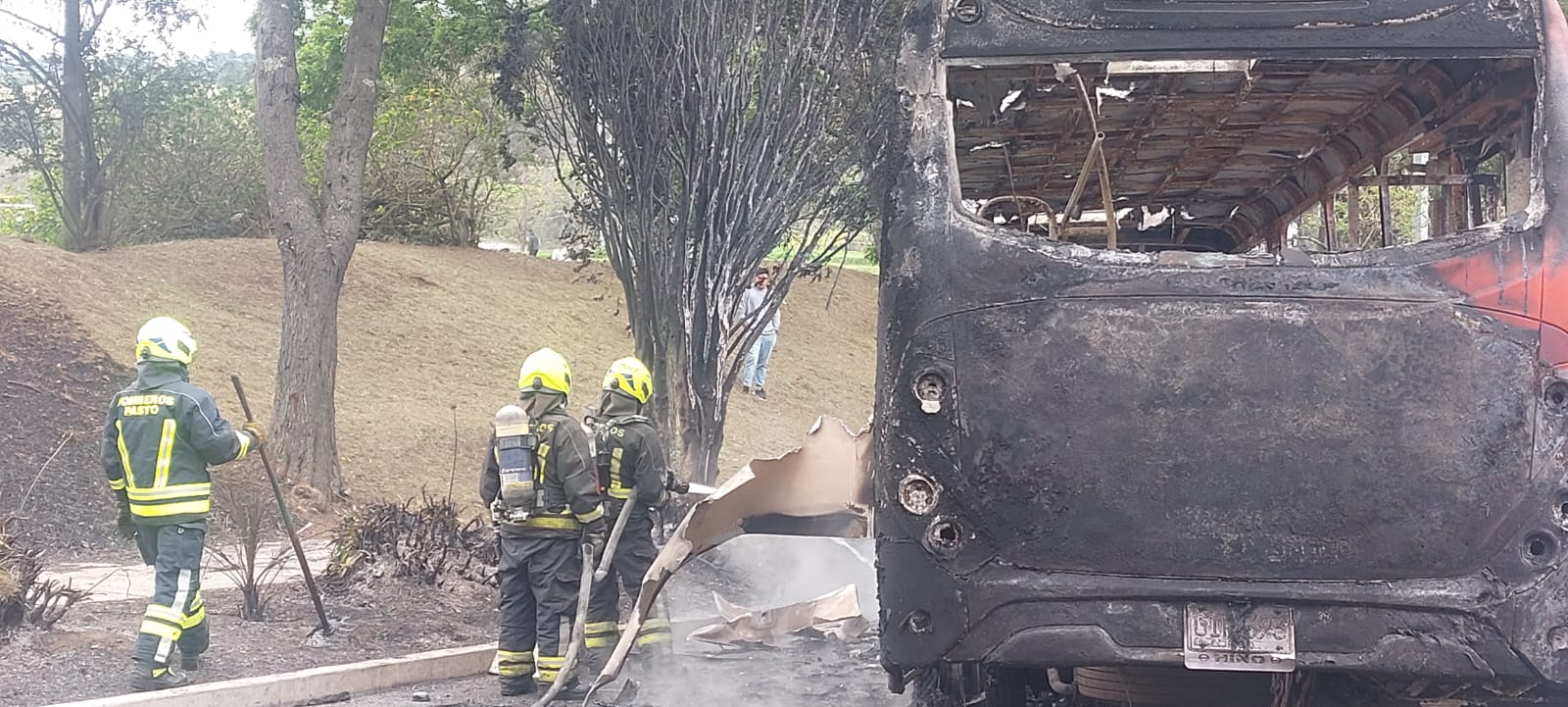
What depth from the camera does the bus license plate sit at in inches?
177

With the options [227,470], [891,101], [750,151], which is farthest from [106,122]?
[891,101]

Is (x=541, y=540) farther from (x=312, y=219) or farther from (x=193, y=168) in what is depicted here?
(x=193, y=168)

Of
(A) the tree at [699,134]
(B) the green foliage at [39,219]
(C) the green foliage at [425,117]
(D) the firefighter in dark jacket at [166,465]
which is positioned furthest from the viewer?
(B) the green foliage at [39,219]

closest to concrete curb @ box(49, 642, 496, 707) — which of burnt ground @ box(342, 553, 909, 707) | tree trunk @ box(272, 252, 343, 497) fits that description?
burnt ground @ box(342, 553, 909, 707)

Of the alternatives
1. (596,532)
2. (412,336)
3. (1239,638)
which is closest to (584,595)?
(596,532)

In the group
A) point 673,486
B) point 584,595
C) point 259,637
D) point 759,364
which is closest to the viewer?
point 584,595

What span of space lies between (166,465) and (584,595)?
6.62 ft

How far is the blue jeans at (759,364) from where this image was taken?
2127cm

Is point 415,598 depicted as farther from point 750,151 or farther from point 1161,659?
point 1161,659

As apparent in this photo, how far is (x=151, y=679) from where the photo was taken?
695 centimetres

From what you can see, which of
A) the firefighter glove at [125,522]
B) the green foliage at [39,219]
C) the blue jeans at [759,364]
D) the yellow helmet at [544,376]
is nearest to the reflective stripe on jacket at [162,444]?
the firefighter glove at [125,522]

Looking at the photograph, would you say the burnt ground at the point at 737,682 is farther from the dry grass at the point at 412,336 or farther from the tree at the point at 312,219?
the dry grass at the point at 412,336

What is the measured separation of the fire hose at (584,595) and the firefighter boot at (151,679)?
5.37 ft

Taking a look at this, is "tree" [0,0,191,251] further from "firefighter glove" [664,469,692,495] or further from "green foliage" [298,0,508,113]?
"firefighter glove" [664,469,692,495]
